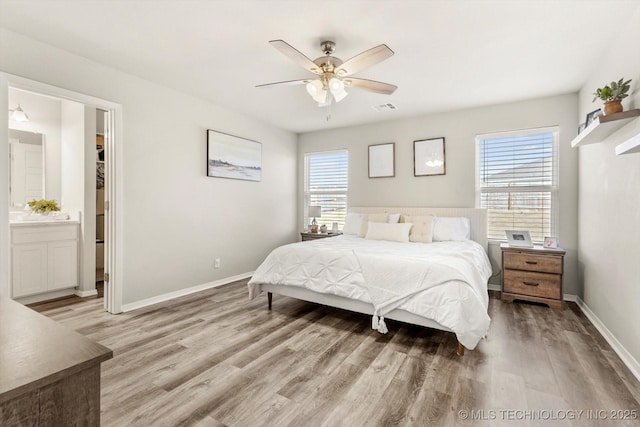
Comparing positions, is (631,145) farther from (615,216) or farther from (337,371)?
(337,371)

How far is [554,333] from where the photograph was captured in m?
2.74

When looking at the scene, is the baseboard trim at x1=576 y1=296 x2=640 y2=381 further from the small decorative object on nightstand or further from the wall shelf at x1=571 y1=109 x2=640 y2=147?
the small decorative object on nightstand

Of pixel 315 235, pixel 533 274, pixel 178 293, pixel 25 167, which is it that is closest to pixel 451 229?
pixel 533 274

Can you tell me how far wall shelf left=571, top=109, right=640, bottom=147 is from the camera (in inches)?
84.3

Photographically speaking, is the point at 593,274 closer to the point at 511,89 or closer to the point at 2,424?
the point at 511,89

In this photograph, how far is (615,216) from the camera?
99.0 inches

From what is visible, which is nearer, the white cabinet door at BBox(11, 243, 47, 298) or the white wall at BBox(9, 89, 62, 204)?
the white cabinet door at BBox(11, 243, 47, 298)

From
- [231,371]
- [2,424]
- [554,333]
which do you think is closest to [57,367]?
[2,424]

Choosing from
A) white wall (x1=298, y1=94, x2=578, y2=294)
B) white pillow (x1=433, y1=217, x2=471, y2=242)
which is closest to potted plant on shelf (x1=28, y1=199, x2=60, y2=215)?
white wall (x1=298, y1=94, x2=578, y2=294)

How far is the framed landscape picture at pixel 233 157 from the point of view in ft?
13.8

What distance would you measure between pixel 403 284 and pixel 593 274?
210cm

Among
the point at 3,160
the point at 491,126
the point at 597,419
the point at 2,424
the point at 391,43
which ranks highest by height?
the point at 391,43

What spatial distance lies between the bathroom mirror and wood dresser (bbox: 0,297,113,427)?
4402 mm

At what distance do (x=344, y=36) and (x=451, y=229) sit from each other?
2696 mm
